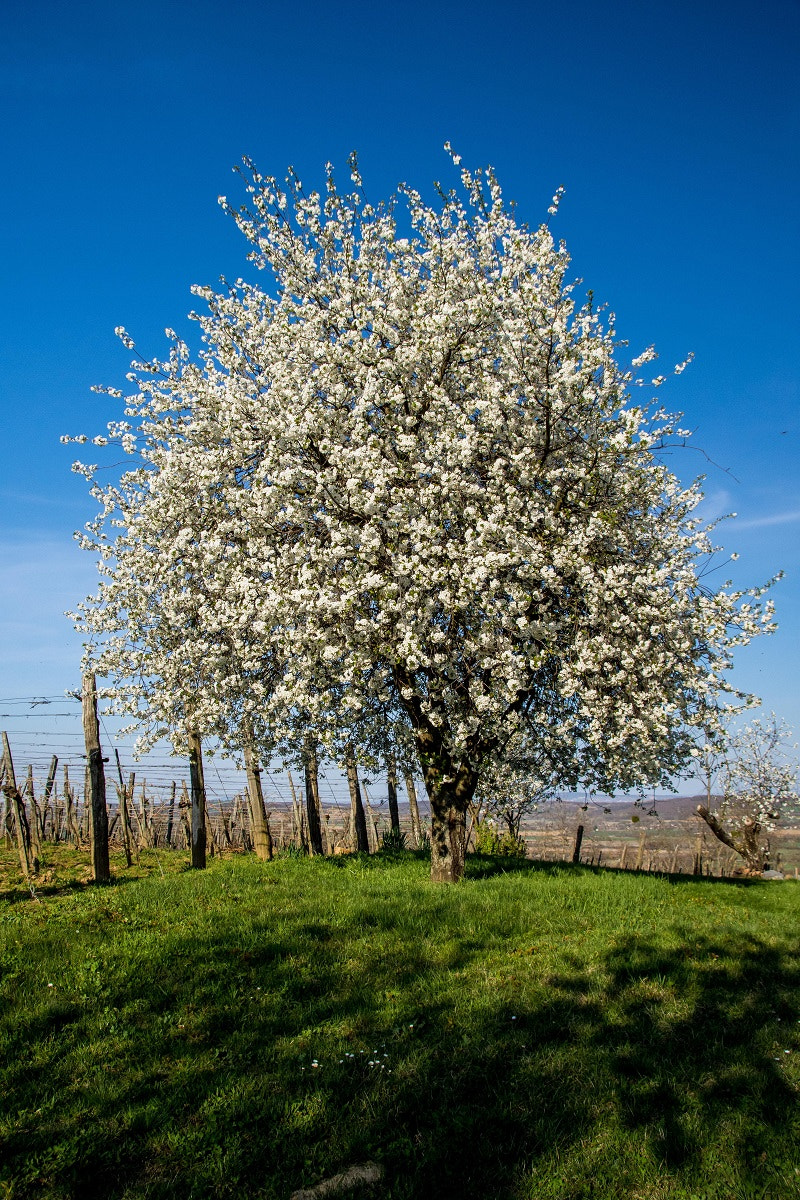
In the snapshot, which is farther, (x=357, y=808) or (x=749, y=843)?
(x=749, y=843)

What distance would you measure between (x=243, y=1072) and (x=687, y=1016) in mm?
4442

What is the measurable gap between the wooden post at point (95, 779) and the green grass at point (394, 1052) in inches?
119

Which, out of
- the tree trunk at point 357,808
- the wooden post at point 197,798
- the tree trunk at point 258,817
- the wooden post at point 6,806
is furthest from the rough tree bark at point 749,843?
the wooden post at point 6,806

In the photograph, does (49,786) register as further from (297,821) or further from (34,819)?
(297,821)

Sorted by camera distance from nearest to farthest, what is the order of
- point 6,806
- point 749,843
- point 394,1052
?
point 394,1052, point 6,806, point 749,843

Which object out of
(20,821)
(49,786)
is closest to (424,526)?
(20,821)

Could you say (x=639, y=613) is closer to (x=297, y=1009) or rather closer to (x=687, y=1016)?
(x=687, y=1016)

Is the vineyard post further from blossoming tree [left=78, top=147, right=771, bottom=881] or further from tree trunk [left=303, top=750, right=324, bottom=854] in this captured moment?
blossoming tree [left=78, top=147, right=771, bottom=881]

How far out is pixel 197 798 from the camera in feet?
53.5

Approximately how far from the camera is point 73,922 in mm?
9531

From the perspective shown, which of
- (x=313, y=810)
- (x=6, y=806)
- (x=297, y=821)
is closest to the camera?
(x=313, y=810)

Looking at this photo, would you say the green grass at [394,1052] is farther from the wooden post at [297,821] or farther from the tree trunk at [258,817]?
the wooden post at [297,821]

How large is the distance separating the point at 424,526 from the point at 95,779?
815 centimetres

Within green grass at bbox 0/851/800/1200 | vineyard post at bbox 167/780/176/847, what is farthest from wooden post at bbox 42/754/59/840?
green grass at bbox 0/851/800/1200
